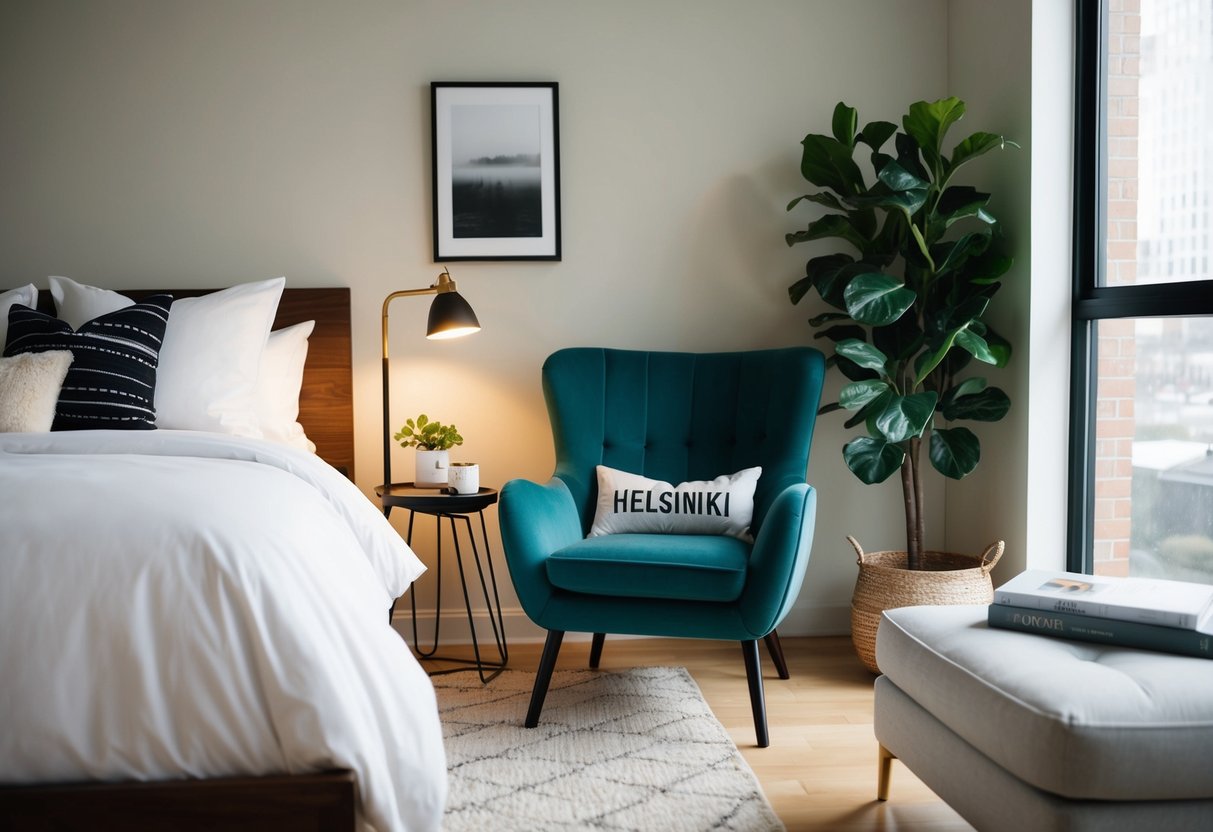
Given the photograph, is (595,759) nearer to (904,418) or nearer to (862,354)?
(904,418)

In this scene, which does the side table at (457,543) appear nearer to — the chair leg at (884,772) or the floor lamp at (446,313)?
the floor lamp at (446,313)

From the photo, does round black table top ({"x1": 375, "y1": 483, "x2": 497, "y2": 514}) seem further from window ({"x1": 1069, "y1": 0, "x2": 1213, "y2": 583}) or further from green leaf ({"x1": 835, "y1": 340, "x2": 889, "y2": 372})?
window ({"x1": 1069, "y1": 0, "x2": 1213, "y2": 583})

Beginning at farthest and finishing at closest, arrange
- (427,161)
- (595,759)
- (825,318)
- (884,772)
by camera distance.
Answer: (427,161)
(825,318)
(595,759)
(884,772)

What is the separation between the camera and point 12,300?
2811mm

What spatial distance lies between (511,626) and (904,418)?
157 centimetres

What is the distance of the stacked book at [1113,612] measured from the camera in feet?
5.33

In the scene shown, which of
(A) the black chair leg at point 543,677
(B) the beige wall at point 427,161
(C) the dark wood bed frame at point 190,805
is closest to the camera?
(C) the dark wood bed frame at point 190,805

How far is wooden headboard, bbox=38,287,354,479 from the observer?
128 inches

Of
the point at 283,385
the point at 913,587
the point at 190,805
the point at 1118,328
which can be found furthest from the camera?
the point at 283,385

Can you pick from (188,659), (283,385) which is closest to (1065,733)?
(188,659)

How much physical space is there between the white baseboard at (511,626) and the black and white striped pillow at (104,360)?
4.07 ft

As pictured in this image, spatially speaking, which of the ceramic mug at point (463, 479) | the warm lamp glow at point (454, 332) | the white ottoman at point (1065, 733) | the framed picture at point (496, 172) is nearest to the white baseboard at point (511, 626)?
the ceramic mug at point (463, 479)

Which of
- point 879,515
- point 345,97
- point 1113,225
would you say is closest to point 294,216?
point 345,97

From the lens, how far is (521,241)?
335 centimetres
